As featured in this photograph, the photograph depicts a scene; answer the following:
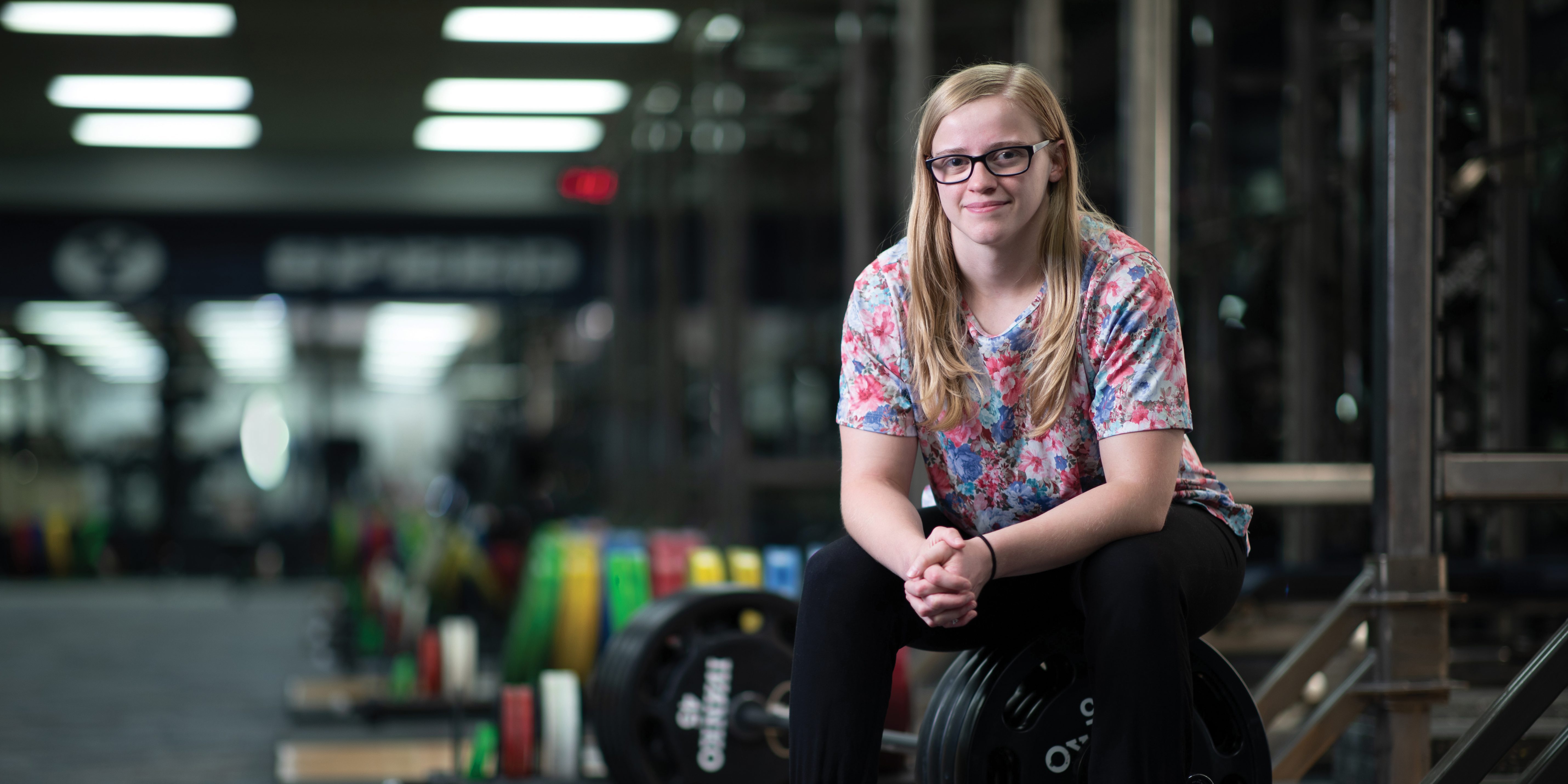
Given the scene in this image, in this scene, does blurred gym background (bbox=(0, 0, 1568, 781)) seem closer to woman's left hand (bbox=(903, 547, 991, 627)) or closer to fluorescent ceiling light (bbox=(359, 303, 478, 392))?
fluorescent ceiling light (bbox=(359, 303, 478, 392))

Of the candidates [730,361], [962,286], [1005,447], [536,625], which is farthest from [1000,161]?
[730,361]

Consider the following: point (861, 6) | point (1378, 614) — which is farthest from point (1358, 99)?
point (1378, 614)

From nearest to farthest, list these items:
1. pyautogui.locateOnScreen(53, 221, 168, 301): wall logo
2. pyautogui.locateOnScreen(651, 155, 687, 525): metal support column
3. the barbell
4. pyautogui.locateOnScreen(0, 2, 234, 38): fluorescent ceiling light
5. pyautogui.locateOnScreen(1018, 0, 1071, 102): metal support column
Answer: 1. the barbell
2. pyautogui.locateOnScreen(1018, 0, 1071, 102): metal support column
3. pyautogui.locateOnScreen(0, 2, 234, 38): fluorescent ceiling light
4. pyautogui.locateOnScreen(651, 155, 687, 525): metal support column
5. pyautogui.locateOnScreen(53, 221, 168, 301): wall logo

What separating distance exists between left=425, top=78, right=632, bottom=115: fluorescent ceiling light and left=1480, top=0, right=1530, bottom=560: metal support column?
12.9 ft

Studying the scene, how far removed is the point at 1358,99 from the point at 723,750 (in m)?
3.39

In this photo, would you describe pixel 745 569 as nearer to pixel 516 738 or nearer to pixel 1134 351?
pixel 516 738

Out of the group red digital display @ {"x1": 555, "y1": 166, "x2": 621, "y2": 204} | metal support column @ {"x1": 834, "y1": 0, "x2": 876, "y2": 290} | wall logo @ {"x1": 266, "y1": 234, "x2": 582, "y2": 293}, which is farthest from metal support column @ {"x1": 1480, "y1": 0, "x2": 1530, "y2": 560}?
wall logo @ {"x1": 266, "y1": 234, "x2": 582, "y2": 293}

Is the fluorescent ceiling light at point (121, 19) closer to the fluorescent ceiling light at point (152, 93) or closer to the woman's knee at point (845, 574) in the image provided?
the fluorescent ceiling light at point (152, 93)

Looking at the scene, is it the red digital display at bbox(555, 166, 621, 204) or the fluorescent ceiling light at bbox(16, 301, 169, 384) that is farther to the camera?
the fluorescent ceiling light at bbox(16, 301, 169, 384)

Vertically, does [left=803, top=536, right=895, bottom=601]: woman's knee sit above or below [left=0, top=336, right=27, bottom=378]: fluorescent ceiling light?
below

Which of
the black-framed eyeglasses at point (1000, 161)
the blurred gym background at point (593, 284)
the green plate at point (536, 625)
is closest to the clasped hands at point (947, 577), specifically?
the black-framed eyeglasses at point (1000, 161)

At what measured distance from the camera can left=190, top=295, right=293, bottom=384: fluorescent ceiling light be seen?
404 inches

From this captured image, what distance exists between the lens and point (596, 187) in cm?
703

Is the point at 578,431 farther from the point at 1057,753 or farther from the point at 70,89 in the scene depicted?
the point at 1057,753
